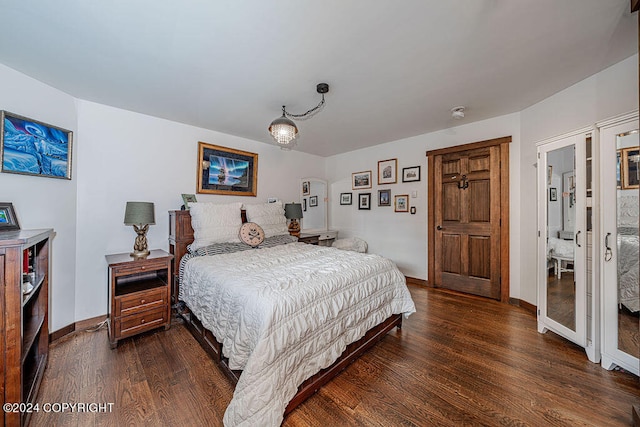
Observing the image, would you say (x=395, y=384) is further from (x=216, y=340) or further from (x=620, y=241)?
(x=620, y=241)

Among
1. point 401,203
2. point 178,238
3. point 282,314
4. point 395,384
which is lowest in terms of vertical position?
point 395,384

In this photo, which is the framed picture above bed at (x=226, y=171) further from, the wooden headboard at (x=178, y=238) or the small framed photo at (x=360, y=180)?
the small framed photo at (x=360, y=180)

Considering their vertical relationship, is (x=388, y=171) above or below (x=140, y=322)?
above

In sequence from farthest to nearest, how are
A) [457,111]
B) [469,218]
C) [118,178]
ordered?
[469,218] → [457,111] → [118,178]

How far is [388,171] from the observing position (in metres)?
4.32

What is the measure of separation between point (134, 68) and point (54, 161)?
124 centimetres

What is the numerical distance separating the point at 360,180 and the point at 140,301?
382cm

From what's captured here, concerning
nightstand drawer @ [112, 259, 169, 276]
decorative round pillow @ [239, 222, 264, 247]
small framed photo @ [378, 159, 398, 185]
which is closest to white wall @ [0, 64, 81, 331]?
nightstand drawer @ [112, 259, 169, 276]

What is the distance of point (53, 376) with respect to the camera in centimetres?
178

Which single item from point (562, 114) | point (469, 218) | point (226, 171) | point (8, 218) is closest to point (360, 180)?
point (469, 218)

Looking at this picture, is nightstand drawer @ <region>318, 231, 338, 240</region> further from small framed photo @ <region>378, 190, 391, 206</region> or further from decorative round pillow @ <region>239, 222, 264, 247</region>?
decorative round pillow @ <region>239, 222, 264, 247</region>

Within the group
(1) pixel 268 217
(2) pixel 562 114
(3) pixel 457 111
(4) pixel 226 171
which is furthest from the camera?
(4) pixel 226 171

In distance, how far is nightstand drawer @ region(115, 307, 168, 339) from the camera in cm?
217

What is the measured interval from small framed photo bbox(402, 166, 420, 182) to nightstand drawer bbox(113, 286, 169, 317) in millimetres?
3693
